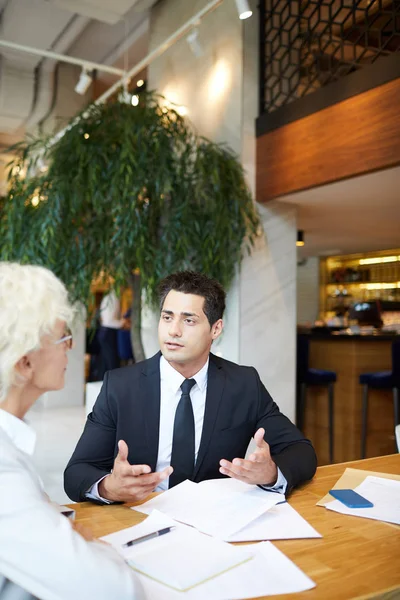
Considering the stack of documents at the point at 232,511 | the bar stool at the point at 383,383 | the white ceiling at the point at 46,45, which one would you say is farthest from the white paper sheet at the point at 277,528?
the white ceiling at the point at 46,45

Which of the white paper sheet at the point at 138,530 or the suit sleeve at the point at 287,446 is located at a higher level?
the suit sleeve at the point at 287,446

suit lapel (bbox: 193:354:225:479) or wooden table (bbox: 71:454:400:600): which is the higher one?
suit lapel (bbox: 193:354:225:479)

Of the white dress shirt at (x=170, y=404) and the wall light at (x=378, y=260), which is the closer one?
the white dress shirt at (x=170, y=404)

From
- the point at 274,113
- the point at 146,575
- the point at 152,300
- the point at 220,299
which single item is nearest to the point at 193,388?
the point at 220,299

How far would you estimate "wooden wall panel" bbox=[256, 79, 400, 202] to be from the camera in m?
3.37

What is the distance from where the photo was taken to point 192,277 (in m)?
2.16

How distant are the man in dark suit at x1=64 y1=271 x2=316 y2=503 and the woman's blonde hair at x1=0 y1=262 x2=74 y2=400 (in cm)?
66

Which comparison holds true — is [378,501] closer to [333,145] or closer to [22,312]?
[22,312]

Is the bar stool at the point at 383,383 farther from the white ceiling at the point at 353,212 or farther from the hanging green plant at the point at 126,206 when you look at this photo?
the hanging green plant at the point at 126,206

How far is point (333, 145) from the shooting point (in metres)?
3.78

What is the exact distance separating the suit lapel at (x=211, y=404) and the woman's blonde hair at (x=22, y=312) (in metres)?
0.90

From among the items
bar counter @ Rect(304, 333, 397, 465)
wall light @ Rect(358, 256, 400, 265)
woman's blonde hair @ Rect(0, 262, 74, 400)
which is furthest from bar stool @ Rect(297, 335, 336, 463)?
wall light @ Rect(358, 256, 400, 265)

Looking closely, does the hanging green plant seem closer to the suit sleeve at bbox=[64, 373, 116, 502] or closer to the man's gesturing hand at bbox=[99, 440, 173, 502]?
the suit sleeve at bbox=[64, 373, 116, 502]

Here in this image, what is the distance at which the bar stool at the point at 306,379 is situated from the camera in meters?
5.00
